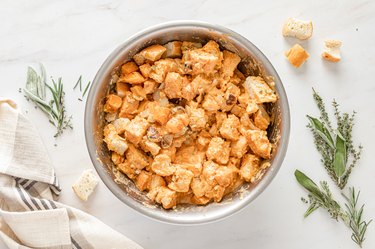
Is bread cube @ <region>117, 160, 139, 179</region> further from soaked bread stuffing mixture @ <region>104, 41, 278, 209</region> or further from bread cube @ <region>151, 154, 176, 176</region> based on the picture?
bread cube @ <region>151, 154, 176, 176</region>

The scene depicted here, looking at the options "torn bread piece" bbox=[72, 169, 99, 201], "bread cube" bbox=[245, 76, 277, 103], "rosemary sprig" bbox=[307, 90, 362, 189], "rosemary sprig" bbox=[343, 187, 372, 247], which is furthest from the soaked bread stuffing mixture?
"rosemary sprig" bbox=[343, 187, 372, 247]

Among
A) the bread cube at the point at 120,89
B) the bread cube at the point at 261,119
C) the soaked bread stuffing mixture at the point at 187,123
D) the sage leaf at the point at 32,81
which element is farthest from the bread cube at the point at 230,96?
the sage leaf at the point at 32,81

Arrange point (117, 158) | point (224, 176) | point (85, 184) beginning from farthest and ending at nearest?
1. point (85, 184)
2. point (117, 158)
3. point (224, 176)

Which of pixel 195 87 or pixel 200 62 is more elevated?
pixel 200 62

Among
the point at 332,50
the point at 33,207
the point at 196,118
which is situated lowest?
the point at 33,207

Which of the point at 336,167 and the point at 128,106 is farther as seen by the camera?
the point at 336,167

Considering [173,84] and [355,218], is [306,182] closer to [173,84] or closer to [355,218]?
[355,218]

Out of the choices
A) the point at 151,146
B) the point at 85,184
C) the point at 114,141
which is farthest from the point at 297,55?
the point at 85,184

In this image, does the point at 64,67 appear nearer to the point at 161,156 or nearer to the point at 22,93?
the point at 22,93
